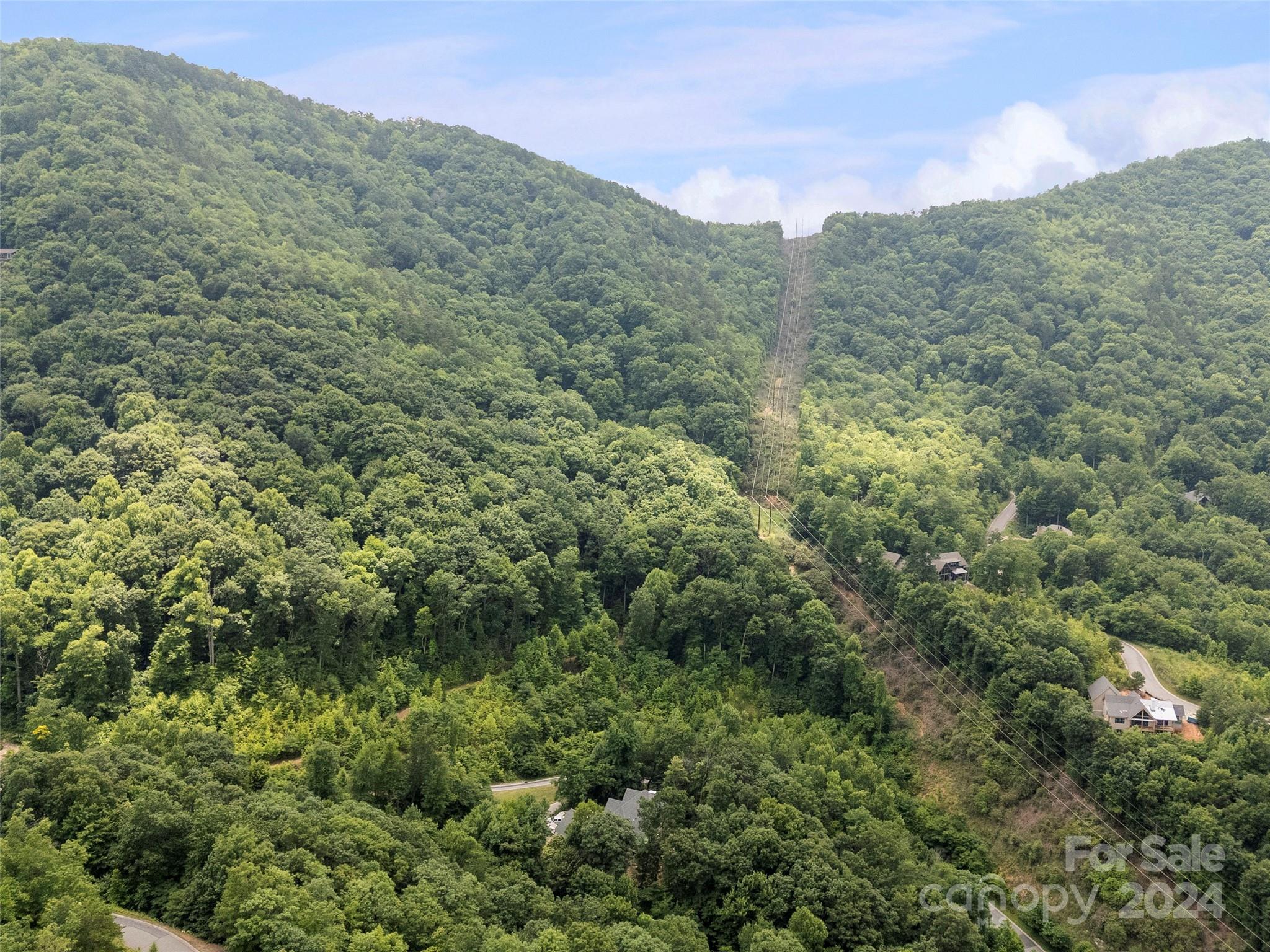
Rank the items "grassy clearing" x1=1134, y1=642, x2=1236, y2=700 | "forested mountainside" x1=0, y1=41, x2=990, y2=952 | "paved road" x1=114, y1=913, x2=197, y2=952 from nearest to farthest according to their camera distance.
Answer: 1. "paved road" x1=114, y1=913, x2=197, y2=952
2. "forested mountainside" x1=0, y1=41, x2=990, y2=952
3. "grassy clearing" x1=1134, y1=642, x2=1236, y2=700

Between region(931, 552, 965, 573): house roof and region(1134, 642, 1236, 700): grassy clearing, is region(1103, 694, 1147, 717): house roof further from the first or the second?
region(931, 552, 965, 573): house roof

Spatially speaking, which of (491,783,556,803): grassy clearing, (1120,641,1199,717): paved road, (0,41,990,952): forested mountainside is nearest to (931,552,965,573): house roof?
(0,41,990,952): forested mountainside

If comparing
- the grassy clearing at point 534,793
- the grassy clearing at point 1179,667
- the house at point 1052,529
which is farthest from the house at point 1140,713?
the grassy clearing at point 534,793

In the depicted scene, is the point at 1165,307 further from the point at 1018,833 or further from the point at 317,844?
the point at 317,844

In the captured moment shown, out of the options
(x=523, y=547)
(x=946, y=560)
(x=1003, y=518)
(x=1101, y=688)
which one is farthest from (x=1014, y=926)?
(x=1003, y=518)

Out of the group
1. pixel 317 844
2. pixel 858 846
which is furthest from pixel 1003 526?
pixel 317 844

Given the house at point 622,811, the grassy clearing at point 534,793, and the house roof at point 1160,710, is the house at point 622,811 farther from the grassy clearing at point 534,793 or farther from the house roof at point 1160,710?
the house roof at point 1160,710
